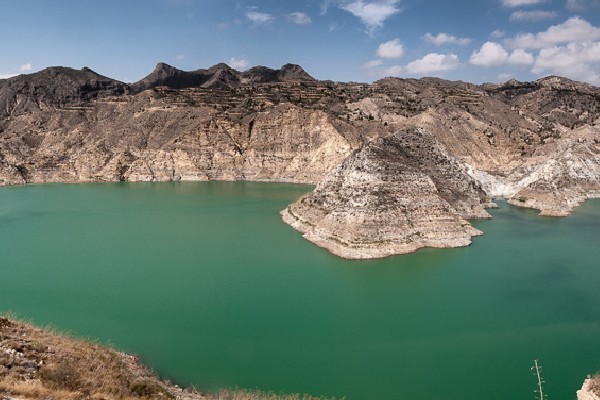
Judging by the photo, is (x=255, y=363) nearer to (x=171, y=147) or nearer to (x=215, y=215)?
(x=215, y=215)

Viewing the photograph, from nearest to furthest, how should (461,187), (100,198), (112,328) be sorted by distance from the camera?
(112,328) → (461,187) → (100,198)

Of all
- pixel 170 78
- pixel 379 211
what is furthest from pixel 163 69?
pixel 379 211

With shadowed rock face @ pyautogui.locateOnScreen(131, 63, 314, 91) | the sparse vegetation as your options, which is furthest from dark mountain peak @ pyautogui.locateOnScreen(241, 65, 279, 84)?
the sparse vegetation

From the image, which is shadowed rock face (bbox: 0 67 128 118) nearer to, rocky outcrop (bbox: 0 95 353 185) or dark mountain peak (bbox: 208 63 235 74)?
dark mountain peak (bbox: 208 63 235 74)

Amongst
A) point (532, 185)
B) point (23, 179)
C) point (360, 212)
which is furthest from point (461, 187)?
point (23, 179)

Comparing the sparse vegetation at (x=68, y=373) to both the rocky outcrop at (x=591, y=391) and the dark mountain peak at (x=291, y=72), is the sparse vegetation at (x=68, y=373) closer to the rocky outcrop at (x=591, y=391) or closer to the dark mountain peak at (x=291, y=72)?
the rocky outcrop at (x=591, y=391)

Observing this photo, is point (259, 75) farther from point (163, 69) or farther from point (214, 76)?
point (163, 69)

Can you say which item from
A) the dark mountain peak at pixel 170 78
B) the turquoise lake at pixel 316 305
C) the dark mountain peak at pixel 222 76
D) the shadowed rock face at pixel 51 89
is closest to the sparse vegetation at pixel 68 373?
the turquoise lake at pixel 316 305
